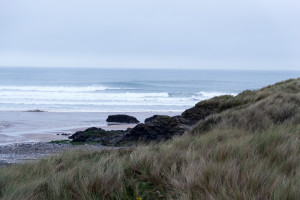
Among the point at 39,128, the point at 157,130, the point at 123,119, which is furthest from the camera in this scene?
the point at 123,119

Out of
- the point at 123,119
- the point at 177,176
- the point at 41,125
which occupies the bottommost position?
the point at 41,125

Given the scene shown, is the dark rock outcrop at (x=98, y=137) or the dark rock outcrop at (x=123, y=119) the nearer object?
the dark rock outcrop at (x=98, y=137)

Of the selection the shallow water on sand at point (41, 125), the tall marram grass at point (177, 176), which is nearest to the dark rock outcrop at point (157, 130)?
the shallow water on sand at point (41, 125)

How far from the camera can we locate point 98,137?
764 inches

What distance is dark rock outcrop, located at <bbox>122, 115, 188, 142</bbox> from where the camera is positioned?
54.1 ft

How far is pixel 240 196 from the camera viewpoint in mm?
3391

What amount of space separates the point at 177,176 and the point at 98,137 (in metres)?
15.6

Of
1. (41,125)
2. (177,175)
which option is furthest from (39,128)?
(177,175)

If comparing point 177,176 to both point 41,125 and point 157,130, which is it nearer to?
point 157,130

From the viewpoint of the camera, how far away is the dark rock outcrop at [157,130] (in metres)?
16.5

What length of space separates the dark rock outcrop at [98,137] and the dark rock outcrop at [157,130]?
3.93 feet

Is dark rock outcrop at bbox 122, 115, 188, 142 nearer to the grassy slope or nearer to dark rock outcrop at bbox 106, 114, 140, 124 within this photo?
dark rock outcrop at bbox 106, 114, 140, 124

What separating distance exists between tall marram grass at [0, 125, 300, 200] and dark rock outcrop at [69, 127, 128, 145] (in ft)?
41.6

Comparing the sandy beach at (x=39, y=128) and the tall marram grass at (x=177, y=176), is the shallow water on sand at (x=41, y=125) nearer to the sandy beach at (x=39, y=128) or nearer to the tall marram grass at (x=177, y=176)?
the sandy beach at (x=39, y=128)
